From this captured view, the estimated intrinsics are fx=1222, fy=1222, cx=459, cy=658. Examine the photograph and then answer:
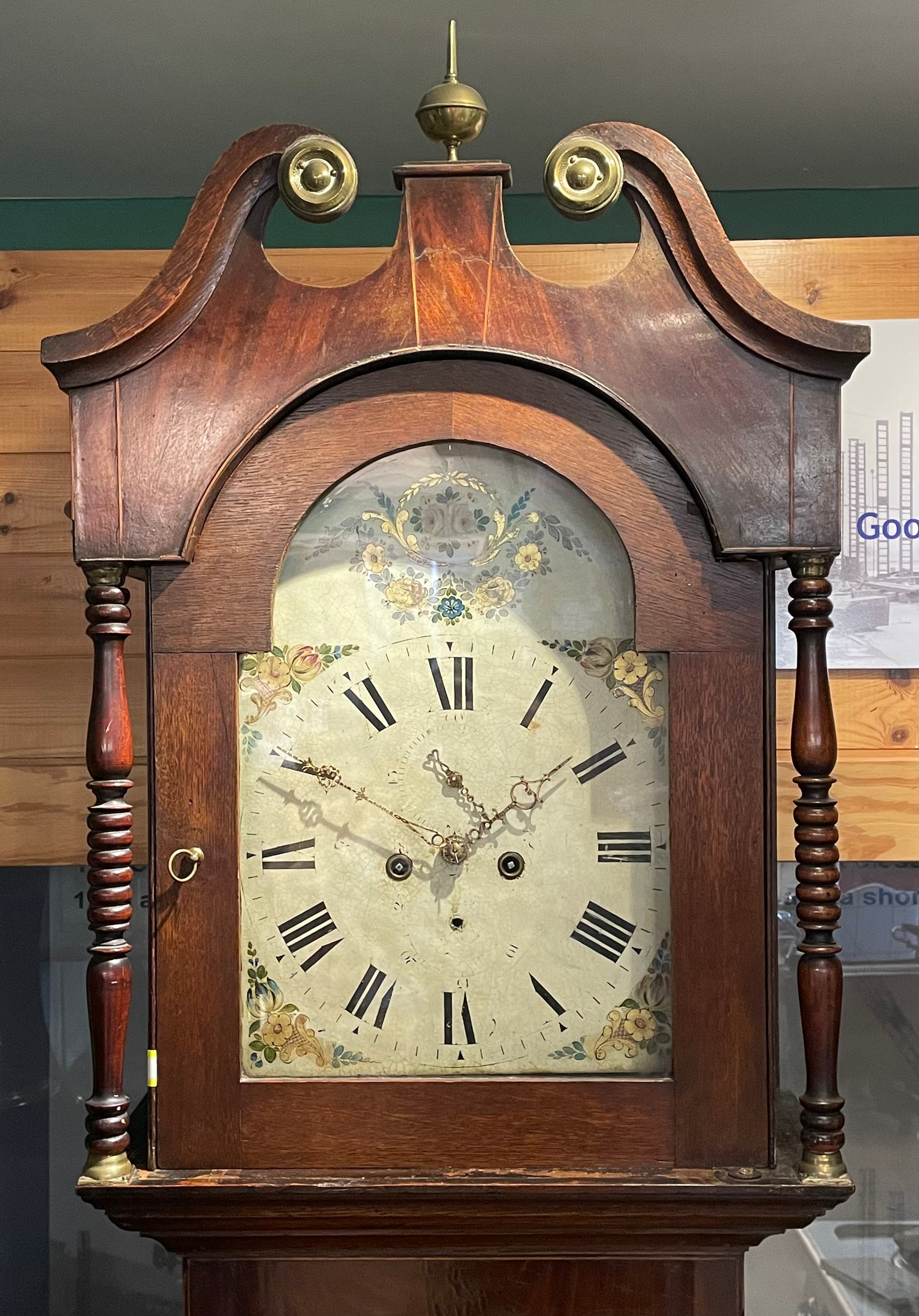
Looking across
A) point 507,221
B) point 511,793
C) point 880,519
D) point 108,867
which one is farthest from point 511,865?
point 507,221

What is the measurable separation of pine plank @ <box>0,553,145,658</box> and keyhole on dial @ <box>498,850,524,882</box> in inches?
34.8

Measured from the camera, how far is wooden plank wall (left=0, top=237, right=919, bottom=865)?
184 cm

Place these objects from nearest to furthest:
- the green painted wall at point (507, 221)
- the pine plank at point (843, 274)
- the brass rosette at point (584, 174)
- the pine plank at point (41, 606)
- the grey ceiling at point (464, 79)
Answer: the brass rosette at point (584, 174)
the grey ceiling at point (464, 79)
the pine plank at point (843, 274)
the pine plank at point (41, 606)
the green painted wall at point (507, 221)

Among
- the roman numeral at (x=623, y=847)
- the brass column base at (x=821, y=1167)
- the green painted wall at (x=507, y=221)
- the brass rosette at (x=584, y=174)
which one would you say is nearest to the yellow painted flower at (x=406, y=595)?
the roman numeral at (x=623, y=847)

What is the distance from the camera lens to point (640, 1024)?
1.38 meters

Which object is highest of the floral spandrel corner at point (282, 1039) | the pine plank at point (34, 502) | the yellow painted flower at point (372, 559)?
the pine plank at point (34, 502)

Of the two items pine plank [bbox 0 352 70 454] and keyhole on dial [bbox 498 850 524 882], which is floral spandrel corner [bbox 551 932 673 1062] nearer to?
keyhole on dial [bbox 498 850 524 882]

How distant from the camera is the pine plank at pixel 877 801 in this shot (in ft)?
6.21

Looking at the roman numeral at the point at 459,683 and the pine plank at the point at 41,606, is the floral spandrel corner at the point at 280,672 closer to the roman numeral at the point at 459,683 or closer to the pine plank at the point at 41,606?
the roman numeral at the point at 459,683

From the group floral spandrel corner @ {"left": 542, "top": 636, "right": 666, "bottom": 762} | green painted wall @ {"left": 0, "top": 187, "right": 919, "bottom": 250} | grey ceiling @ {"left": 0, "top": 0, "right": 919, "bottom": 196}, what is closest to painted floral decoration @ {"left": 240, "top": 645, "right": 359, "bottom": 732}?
floral spandrel corner @ {"left": 542, "top": 636, "right": 666, "bottom": 762}

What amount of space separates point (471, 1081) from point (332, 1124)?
16 cm

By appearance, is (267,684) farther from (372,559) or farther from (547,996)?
(547,996)

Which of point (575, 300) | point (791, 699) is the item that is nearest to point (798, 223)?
point (791, 699)

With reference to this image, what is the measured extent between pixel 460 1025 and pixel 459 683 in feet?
1.26
